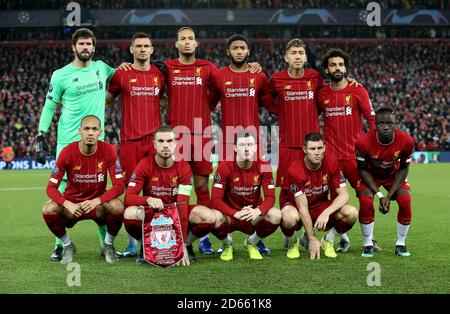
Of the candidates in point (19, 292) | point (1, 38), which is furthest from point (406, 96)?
point (19, 292)

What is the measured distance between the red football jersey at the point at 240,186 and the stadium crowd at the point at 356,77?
20042mm

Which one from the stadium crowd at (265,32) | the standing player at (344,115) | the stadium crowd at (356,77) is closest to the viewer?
the standing player at (344,115)

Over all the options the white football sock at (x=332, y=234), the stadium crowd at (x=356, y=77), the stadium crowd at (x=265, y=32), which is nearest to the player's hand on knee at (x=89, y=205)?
the white football sock at (x=332, y=234)

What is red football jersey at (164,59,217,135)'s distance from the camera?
7.11 meters

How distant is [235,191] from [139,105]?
4.32ft

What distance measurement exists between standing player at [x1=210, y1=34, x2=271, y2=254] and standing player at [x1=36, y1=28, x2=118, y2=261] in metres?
1.21

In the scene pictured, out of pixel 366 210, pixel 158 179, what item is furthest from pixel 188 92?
pixel 366 210

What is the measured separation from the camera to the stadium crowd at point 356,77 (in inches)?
1152

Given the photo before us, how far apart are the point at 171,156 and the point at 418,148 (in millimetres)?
24160

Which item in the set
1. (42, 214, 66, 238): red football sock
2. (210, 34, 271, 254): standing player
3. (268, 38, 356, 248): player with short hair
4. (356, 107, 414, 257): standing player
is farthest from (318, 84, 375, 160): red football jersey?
(42, 214, 66, 238): red football sock

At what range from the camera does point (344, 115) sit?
23.7 ft

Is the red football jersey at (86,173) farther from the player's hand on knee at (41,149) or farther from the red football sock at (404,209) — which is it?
the red football sock at (404,209)

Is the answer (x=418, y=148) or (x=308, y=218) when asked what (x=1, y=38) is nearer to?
(x=418, y=148)

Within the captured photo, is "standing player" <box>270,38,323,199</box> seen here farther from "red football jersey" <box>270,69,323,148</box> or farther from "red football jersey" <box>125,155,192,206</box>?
"red football jersey" <box>125,155,192,206</box>
